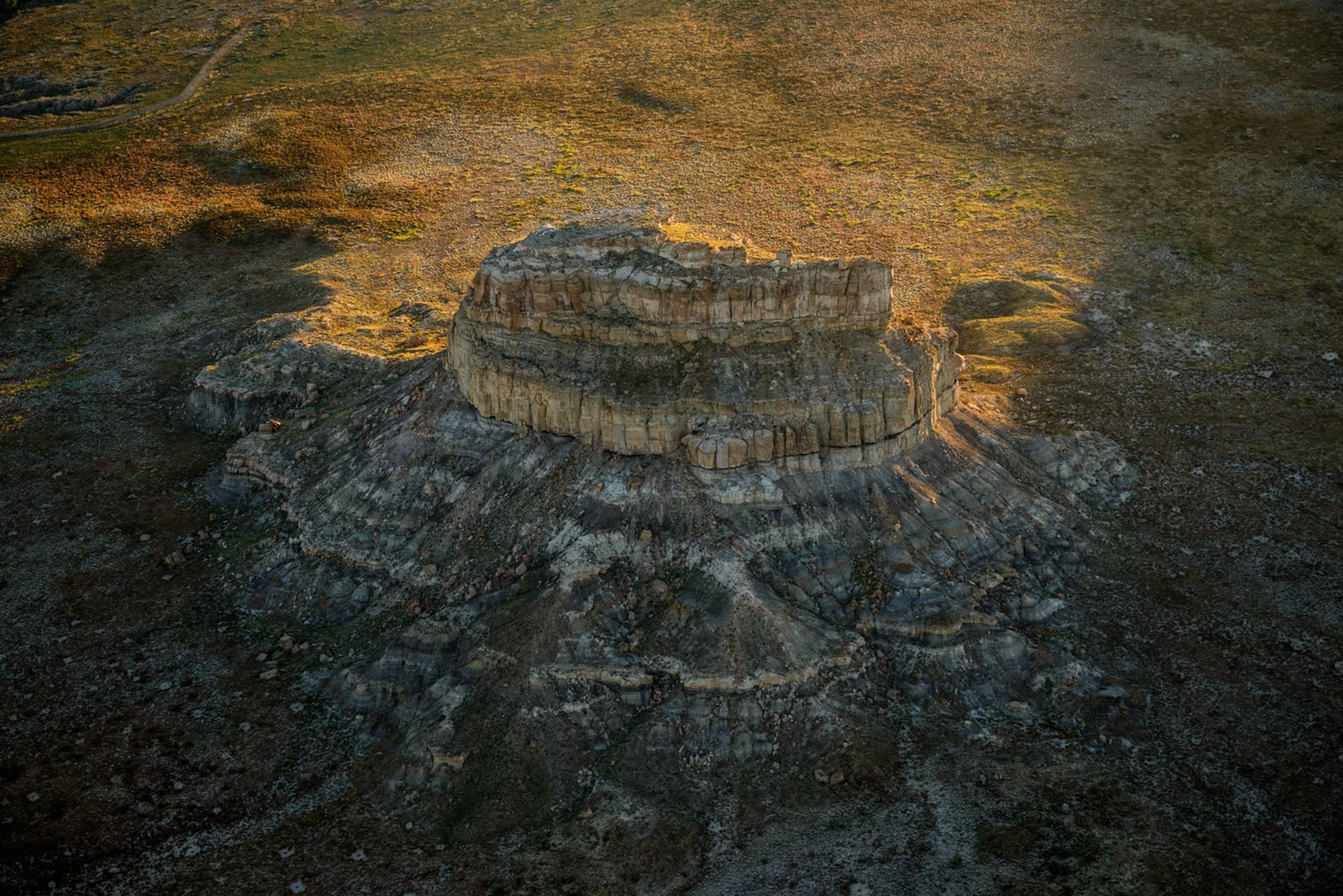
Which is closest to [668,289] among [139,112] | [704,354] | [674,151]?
[704,354]

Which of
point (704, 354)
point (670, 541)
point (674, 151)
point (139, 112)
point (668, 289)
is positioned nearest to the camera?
point (670, 541)

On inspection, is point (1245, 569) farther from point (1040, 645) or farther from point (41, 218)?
point (41, 218)

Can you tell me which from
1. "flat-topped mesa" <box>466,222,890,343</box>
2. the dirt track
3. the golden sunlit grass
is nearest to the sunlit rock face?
"flat-topped mesa" <box>466,222,890,343</box>

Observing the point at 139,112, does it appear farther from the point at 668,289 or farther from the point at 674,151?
the point at 668,289

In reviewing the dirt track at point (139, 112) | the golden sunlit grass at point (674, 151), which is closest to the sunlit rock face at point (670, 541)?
the golden sunlit grass at point (674, 151)

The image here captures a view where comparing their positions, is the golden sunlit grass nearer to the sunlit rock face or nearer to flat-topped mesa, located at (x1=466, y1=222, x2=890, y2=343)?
the sunlit rock face

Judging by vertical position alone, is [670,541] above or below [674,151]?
below

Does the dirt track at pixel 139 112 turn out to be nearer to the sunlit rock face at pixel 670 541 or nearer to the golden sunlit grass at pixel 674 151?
the golden sunlit grass at pixel 674 151

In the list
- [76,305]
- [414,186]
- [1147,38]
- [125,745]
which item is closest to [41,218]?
[76,305]
